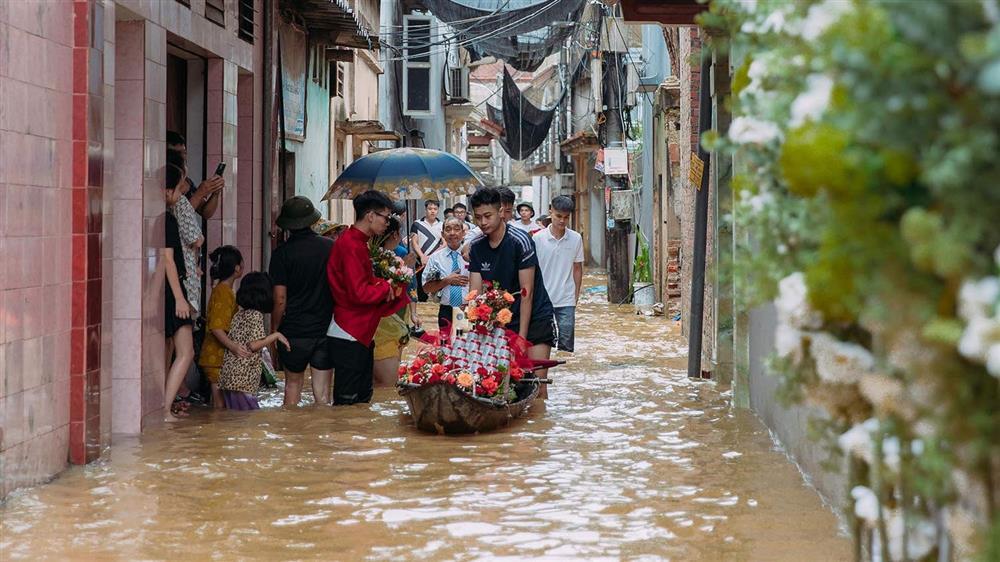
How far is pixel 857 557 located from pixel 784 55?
1503mm

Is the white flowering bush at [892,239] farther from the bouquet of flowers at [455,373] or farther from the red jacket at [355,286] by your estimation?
the red jacket at [355,286]

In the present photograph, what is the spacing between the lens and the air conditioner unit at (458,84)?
4000 centimetres

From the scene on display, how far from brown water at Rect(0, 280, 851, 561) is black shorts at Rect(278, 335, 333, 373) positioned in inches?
16.4

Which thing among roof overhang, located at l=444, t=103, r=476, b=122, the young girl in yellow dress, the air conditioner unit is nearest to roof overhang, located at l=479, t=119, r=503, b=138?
roof overhang, located at l=444, t=103, r=476, b=122

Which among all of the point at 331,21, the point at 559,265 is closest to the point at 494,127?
the point at 331,21

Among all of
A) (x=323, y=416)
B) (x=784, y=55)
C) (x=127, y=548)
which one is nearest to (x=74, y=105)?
(x=127, y=548)

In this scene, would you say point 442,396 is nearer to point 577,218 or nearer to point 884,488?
point 884,488

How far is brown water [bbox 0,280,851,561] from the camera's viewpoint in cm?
639

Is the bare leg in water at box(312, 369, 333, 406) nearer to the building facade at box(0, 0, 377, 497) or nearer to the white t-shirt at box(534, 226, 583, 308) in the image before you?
the building facade at box(0, 0, 377, 497)

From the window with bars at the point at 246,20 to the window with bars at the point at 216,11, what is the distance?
672mm

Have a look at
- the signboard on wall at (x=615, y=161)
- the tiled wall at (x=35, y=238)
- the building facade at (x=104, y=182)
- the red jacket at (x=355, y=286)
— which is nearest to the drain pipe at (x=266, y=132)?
the building facade at (x=104, y=182)

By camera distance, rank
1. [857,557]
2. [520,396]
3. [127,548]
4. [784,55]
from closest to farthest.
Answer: [784,55] < [857,557] < [127,548] < [520,396]

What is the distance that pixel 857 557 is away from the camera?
395 centimetres

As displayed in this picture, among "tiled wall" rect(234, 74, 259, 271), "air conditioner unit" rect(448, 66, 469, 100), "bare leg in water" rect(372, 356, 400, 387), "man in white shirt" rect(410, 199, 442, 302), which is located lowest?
"bare leg in water" rect(372, 356, 400, 387)
